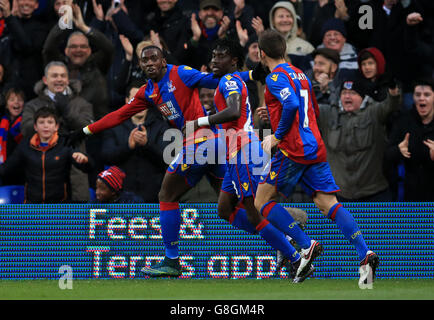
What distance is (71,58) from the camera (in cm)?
1276

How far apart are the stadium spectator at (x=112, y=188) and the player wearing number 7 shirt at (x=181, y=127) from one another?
1.02 metres

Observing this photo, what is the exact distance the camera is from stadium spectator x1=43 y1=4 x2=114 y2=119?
1251 centimetres

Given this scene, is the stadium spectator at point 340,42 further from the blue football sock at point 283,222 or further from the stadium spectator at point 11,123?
the stadium spectator at point 11,123

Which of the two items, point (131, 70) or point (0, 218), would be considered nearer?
point (0, 218)

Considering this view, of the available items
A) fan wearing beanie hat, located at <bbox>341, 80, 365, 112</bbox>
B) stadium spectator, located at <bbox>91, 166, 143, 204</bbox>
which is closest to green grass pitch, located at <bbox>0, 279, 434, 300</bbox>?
stadium spectator, located at <bbox>91, 166, 143, 204</bbox>

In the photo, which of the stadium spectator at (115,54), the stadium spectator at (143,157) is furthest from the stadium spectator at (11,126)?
the stadium spectator at (143,157)

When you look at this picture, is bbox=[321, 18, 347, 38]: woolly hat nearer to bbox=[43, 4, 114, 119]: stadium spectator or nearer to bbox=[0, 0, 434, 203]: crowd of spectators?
bbox=[0, 0, 434, 203]: crowd of spectators

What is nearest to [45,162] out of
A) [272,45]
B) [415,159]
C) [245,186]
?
[245,186]

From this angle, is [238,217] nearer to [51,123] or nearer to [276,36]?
[276,36]

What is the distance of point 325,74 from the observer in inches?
450

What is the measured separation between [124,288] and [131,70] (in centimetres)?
485

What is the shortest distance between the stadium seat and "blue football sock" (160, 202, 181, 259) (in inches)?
115
